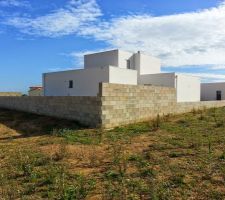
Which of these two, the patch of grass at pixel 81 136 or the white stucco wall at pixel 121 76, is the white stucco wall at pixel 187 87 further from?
the patch of grass at pixel 81 136

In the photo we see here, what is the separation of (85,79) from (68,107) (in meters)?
12.2

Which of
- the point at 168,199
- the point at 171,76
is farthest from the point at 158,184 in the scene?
the point at 171,76

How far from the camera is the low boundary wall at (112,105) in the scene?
12.4 m

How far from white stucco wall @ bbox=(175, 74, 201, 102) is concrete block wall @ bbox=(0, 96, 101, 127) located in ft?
48.3

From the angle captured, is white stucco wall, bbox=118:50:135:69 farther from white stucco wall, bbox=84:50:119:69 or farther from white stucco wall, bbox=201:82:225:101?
white stucco wall, bbox=201:82:225:101

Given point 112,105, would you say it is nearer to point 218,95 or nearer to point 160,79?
point 160,79

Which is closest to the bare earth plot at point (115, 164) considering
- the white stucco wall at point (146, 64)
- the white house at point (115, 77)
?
the white house at point (115, 77)

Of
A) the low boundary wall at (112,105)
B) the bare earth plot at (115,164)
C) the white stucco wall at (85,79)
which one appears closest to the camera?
the bare earth plot at (115,164)

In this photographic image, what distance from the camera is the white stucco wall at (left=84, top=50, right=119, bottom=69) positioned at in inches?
1192

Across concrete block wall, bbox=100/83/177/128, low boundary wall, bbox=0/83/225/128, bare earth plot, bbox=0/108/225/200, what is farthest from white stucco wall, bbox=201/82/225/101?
bare earth plot, bbox=0/108/225/200

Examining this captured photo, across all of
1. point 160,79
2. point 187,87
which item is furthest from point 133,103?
point 187,87

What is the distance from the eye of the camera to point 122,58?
30812mm

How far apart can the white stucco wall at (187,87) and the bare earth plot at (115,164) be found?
16581mm

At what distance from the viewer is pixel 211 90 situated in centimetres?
3959
